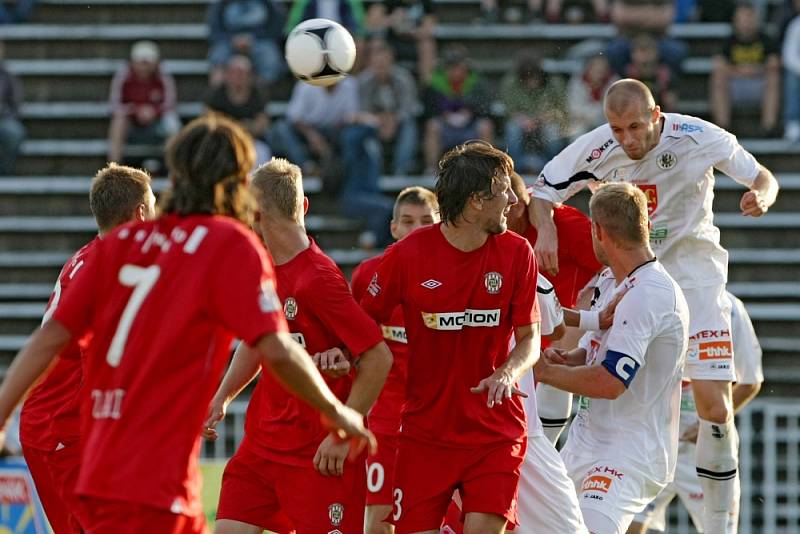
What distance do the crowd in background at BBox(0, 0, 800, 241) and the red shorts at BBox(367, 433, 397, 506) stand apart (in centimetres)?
757

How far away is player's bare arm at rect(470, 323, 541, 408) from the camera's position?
19.8 ft

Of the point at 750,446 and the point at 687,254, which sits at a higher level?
the point at 687,254

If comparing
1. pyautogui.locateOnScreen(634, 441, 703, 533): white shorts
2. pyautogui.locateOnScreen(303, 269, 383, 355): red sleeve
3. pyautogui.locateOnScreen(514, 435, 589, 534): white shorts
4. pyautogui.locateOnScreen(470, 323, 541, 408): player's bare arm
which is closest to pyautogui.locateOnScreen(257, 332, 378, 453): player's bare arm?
pyautogui.locateOnScreen(470, 323, 541, 408): player's bare arm

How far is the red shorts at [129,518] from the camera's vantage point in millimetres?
4730

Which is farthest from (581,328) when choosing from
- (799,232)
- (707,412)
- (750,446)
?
(799,232)

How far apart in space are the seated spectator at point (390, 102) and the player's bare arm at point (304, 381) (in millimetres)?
10739

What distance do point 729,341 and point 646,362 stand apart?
5.40 feet

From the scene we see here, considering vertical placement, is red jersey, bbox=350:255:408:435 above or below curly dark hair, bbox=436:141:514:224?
below

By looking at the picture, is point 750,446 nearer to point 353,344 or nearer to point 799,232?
point 799,232

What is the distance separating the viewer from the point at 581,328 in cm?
728

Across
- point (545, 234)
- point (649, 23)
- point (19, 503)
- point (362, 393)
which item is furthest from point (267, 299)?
point (649, 23)

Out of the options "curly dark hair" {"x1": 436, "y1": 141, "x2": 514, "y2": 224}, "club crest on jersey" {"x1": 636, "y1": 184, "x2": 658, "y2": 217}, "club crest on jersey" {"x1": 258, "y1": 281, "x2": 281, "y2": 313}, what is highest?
"curly dark hair" {"x1": 436, "y1": 141, "x2": 514, "y2": 224}

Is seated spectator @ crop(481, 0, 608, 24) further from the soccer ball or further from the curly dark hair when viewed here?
the curly dark hair

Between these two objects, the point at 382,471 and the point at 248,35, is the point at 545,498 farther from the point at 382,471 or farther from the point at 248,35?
the point at 248,35
